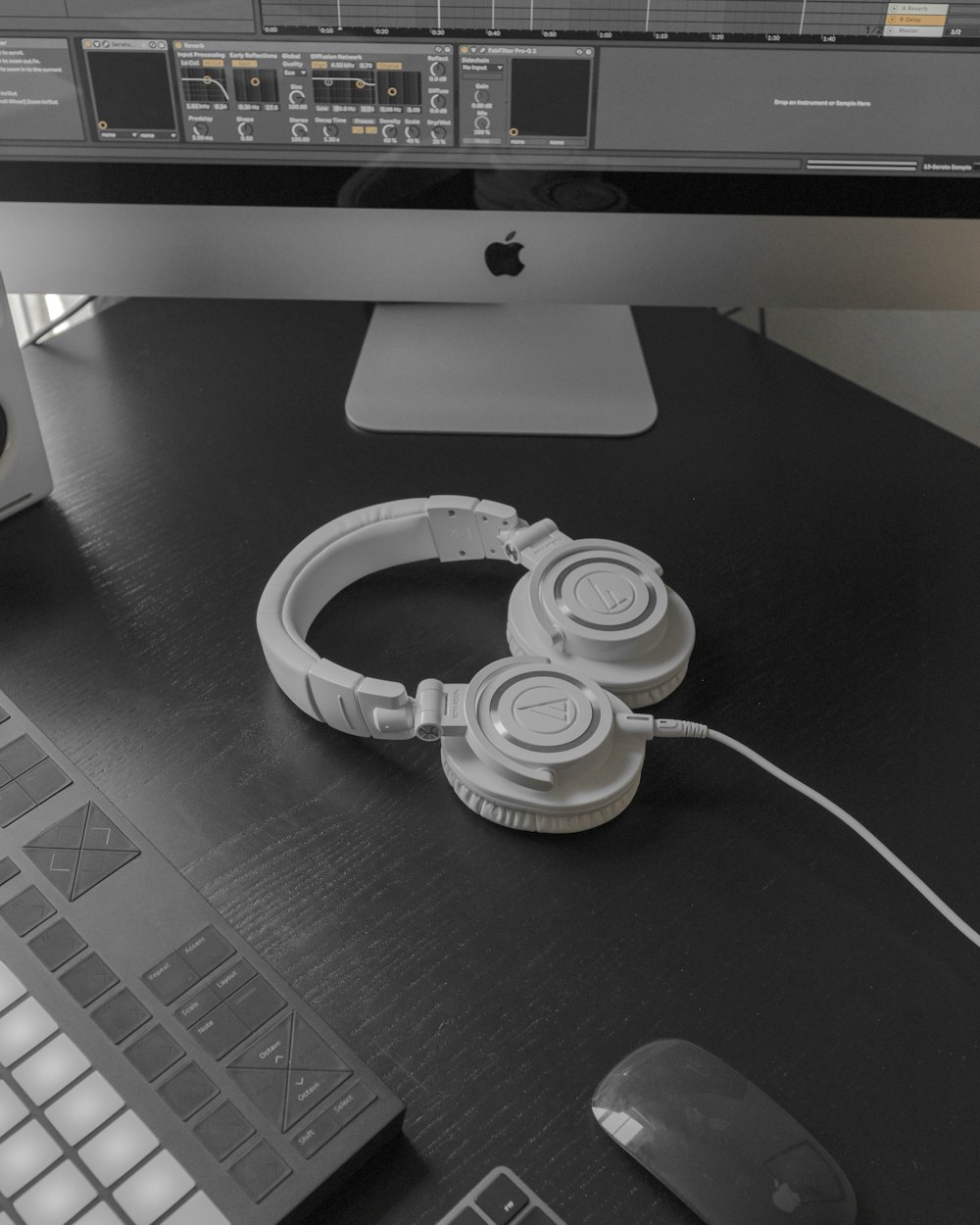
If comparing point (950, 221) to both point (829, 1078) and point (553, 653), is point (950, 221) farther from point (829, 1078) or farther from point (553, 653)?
point (829, 1078)

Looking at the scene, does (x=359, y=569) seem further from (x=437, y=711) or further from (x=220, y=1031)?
(x=220, y=1031)

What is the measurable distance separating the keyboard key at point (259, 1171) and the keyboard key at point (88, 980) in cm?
8

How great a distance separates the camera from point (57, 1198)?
333 millimetres

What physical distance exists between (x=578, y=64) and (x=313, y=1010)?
0.47 m

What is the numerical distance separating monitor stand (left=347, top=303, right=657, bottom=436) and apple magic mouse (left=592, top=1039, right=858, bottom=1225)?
1.37 feet

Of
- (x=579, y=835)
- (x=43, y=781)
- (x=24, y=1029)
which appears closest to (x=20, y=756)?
(x=43, y=781)

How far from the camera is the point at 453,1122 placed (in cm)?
38

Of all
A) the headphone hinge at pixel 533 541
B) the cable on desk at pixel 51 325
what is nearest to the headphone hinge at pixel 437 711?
the headphone hinge at pixel 533 541

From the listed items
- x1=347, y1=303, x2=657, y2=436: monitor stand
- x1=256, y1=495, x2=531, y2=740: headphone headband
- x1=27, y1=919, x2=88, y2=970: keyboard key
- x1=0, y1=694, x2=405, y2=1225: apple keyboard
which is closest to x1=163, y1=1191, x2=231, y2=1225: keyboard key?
x1=0, y1=694, x2=405, y2=1225: apple keyboard

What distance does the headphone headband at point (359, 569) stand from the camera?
0.49 meters

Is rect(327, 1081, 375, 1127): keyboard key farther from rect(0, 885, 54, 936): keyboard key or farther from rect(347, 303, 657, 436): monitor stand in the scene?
rect(347, 303, 657, 436): monitor stand

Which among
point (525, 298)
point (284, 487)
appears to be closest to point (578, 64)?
point (525, 298)

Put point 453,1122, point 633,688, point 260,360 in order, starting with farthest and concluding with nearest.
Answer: point 260,360, point 633,688, point 453,1122

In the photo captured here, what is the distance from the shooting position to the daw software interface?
0.55m
